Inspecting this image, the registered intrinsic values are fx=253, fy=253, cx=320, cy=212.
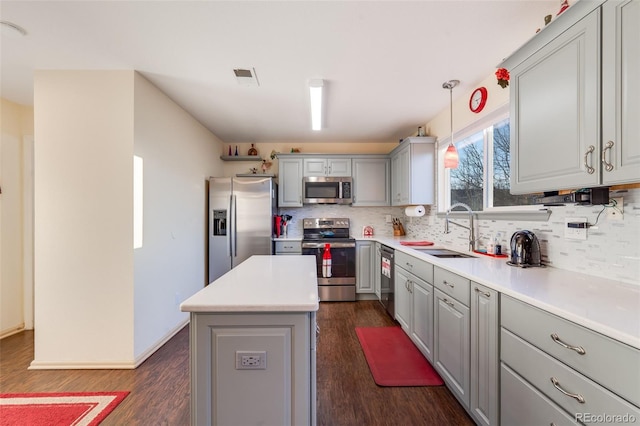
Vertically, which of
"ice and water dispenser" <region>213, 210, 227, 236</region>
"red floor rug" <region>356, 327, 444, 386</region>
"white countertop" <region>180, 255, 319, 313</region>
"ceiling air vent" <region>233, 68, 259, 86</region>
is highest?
"ceiling air vent" <region>233, 68, 259, 86</region>

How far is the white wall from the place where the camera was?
232cm

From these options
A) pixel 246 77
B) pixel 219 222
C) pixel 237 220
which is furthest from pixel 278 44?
pixel 219 222

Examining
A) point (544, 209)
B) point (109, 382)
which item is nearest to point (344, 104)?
point (544, 209)

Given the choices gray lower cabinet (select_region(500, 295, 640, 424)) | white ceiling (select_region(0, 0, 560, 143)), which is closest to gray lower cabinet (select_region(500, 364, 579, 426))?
gray lower cabinet (select_region(500, 295, 640, 424))

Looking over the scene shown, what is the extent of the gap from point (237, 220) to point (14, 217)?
238 cm

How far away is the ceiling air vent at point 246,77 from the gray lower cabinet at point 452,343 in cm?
241

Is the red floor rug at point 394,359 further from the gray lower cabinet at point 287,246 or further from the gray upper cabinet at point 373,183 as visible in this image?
the gray upper cabinet at point 373,183

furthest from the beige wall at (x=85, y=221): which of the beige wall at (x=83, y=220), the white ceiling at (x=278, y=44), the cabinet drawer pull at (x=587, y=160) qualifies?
the cabinet drawer pull at (x=587, y=160)

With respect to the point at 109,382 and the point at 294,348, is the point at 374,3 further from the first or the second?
the point at 109,382

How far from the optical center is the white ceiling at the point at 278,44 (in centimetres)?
155

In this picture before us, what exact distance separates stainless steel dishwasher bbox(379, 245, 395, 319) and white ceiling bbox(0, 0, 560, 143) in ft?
6.06

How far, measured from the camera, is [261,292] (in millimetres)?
1287

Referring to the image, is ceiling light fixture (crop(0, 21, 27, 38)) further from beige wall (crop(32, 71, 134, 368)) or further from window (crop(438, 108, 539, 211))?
window (crop(438, 108, 539, 211))

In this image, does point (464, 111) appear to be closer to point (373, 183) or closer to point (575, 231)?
point (575, 231)
